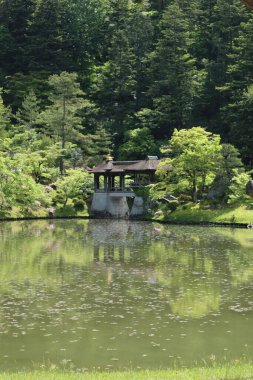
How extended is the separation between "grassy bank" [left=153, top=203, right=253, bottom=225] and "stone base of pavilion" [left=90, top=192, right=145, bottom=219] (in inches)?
186

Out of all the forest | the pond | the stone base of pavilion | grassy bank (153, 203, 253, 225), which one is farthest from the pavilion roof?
the pond

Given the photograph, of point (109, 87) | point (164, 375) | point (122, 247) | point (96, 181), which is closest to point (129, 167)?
point (96, 181)

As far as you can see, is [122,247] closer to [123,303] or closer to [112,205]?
[123,303]

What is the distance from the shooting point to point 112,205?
54094 mm

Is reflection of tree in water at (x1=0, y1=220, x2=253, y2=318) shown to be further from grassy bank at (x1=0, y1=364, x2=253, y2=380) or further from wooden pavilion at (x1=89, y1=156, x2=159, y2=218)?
wooden pavilion at (x1=89, y1=156, x2=159, y2=218)

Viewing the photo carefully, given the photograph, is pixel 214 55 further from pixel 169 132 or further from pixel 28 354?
pixel 28 354

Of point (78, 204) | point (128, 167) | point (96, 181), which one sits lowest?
point (78, 204)

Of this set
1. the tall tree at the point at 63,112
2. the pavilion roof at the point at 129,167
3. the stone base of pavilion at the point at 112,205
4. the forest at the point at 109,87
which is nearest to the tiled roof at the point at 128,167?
the pavilion roof at the point at 129,167

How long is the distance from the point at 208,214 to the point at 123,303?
2920 cm

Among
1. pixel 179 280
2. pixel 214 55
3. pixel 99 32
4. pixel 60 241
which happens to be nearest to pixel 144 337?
pixel 179 280

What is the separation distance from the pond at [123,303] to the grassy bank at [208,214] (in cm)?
1030

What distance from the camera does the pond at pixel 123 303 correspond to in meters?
12.4

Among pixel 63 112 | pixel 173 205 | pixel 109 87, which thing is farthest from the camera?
pixel 109 87

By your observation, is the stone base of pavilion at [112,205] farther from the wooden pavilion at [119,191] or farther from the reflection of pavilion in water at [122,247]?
the reflection of pavilion in water at [122,247]
